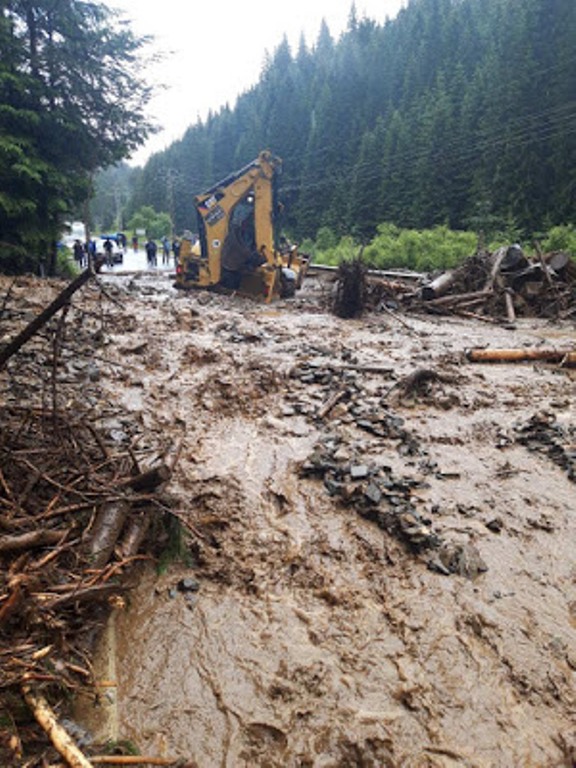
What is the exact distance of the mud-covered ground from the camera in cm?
216

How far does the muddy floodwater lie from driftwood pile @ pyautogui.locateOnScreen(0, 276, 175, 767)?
25 centimetres

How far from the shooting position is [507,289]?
13.3 meters

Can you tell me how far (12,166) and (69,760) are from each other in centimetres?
1491

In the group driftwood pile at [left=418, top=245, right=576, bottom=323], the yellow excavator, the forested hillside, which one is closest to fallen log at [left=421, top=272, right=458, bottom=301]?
driftwood pile at [left=418, top=245, right=576, bottom=323]

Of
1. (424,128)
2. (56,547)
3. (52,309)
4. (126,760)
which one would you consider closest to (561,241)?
(52,309)

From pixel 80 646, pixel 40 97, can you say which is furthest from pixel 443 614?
pixel 40 97

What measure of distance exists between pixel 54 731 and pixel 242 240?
13894 millimetres

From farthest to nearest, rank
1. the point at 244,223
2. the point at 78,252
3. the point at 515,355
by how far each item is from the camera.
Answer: the point at 78,252
the point at 244,223
the point at 515,355

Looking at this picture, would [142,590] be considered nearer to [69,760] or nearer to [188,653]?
[188,653]

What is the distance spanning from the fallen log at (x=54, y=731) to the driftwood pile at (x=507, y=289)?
12788 mm

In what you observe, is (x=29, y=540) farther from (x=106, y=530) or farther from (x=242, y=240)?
(x=242, y=240)

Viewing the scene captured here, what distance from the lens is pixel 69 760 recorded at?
5.18 feet

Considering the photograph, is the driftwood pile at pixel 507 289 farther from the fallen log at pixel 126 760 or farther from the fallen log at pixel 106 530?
the fallen log at pixel 126 760

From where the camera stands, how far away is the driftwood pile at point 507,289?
12.8m
